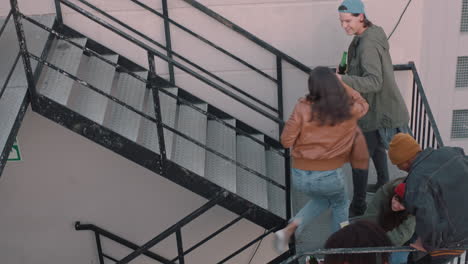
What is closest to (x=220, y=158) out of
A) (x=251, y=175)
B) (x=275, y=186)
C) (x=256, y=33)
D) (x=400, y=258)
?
(x=251, y=175)

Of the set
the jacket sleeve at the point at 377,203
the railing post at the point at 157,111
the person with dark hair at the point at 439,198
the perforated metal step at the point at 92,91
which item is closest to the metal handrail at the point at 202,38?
the perforated metal step at the point at 92,91

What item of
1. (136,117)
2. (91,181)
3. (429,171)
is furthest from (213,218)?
(429,171)

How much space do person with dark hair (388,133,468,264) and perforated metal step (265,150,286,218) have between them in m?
1.49

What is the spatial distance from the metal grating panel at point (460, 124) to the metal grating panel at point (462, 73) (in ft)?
0.85

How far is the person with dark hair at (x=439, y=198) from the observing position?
3.17 metres

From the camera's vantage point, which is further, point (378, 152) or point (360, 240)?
point (378, 152)

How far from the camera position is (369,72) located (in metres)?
4.11

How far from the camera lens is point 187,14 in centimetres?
520

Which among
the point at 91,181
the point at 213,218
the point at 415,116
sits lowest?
the point at 213,218

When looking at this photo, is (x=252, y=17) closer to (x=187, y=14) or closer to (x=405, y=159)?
(x=187, y=14)

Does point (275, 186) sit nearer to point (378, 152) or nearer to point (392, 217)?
point (378, 152)

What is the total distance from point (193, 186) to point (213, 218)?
1.41 metres

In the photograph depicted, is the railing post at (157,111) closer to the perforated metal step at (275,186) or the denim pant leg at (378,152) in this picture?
the perforated metal step at (275,186)

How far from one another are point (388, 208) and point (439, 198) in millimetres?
596
